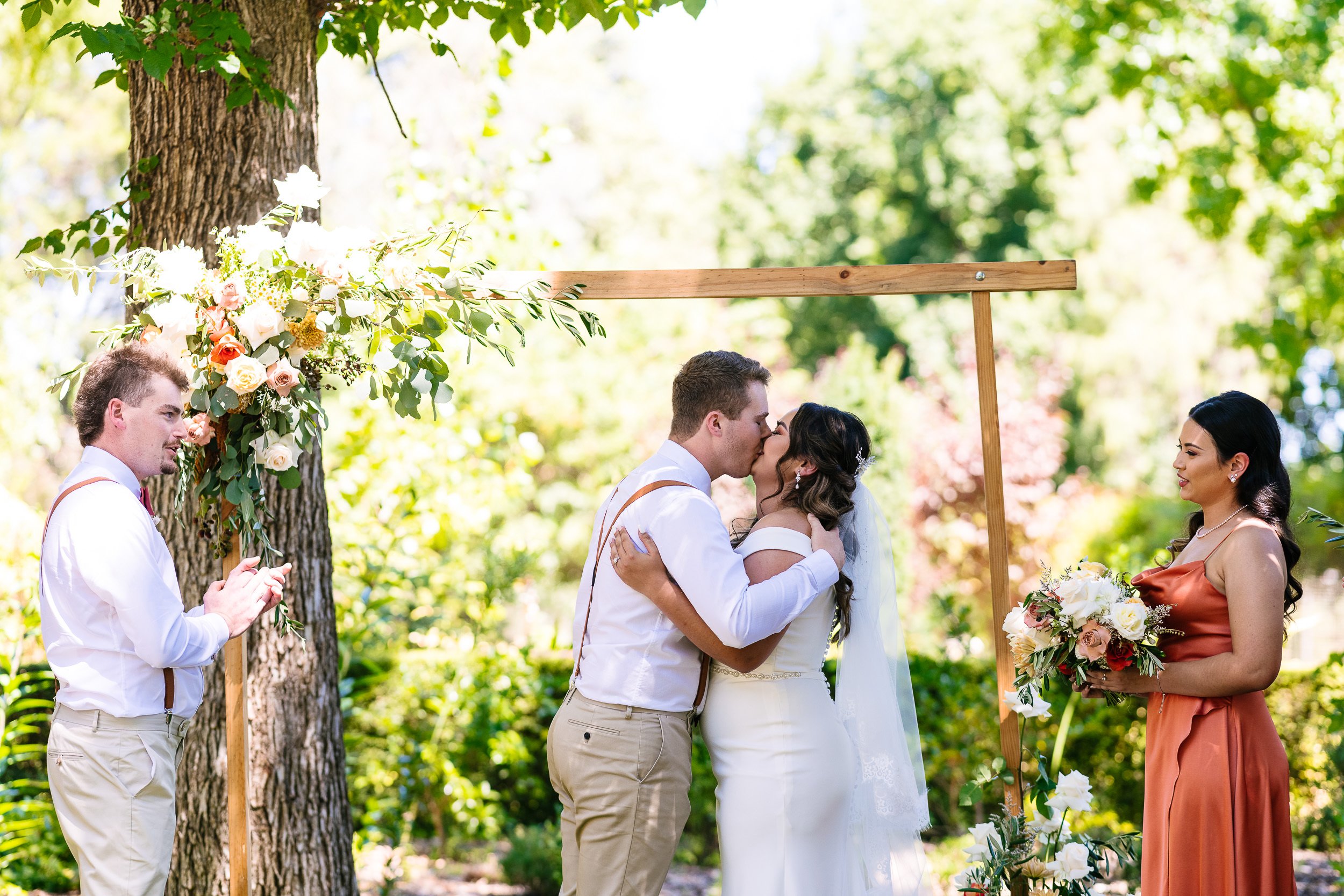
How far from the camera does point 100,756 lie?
8.92 ft

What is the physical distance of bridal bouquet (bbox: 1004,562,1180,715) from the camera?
3.04 meters

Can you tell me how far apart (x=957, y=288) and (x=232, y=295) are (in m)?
2.21

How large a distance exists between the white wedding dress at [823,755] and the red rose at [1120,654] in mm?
616

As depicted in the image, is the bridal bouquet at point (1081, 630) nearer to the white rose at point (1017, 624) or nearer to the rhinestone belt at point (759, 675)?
the white rose at point (1017, 624)

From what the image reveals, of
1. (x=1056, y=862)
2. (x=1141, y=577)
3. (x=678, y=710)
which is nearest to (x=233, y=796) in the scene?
(x=678, y=710)

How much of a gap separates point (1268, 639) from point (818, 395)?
35.6ft

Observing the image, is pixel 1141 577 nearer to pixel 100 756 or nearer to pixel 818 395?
pixel 100 756

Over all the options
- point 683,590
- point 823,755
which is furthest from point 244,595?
point 823,755

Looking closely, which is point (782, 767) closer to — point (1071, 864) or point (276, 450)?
point (1071, 864)

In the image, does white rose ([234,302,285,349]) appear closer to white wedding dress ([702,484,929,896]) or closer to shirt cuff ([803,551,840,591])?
white wedding dress ([702,484,929,896])

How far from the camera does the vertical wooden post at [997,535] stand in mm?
3455

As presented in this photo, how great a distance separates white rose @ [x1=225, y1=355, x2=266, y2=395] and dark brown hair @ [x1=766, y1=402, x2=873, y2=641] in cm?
145

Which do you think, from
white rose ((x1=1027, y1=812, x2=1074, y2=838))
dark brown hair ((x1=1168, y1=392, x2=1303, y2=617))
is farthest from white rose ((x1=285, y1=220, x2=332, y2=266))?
white rose ((x1=1027, y1=812, x2=1074, y2=838))

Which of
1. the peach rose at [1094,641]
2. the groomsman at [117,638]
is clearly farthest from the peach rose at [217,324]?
the peach rose at [1094,641]
